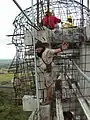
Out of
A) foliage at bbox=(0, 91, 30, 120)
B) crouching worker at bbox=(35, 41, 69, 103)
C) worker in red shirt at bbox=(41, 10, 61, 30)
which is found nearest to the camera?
crouching worker at bbox=(35, 41, 69, 103)

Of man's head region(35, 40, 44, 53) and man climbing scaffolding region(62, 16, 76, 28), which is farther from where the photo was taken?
man climbing scaffolding region(62, 16, 76, 28)

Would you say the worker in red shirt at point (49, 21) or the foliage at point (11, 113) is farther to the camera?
the foliage at point (11, 113)

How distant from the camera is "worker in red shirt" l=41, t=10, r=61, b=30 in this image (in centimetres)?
418

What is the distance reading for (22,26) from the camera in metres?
4.43

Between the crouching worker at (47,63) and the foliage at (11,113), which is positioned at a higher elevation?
the crouching worker at (47,63)

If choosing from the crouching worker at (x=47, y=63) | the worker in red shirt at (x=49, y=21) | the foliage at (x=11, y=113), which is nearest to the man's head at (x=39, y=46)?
the crouching worker at (x=47, y=63)

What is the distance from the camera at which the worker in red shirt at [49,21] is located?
4.18m

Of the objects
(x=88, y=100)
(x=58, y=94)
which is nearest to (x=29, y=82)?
(x=58, y=94)

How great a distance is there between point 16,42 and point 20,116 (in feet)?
41.6

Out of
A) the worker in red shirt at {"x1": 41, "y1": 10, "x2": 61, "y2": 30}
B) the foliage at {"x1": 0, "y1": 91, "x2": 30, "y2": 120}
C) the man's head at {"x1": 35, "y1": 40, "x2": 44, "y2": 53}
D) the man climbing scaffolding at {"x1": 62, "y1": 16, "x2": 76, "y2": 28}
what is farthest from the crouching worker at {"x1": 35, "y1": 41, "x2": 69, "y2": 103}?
the foliage at {"x1": 0, "y1": 91, "x2": 30, "y2": 120}

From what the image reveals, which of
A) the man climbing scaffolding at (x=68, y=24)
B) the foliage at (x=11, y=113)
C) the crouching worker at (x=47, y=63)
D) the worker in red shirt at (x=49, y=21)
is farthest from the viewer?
the foliage at (x=11, y=113)

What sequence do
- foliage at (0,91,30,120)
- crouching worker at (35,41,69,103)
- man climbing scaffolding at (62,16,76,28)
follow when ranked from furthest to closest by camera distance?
1. foliage at (0,91,30,120)
2. man climbing scaffolding at (62,16,76,28)
3. crouching worker at (35,41,69,103)

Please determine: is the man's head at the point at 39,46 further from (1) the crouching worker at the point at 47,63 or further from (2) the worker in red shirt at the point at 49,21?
(2) the worker in red shirt at the point at 49,21

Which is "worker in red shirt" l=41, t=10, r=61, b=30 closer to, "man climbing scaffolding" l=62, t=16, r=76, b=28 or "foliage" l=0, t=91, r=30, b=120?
"man climbing scaffolding" l=62, t=16, r=76, b=28
